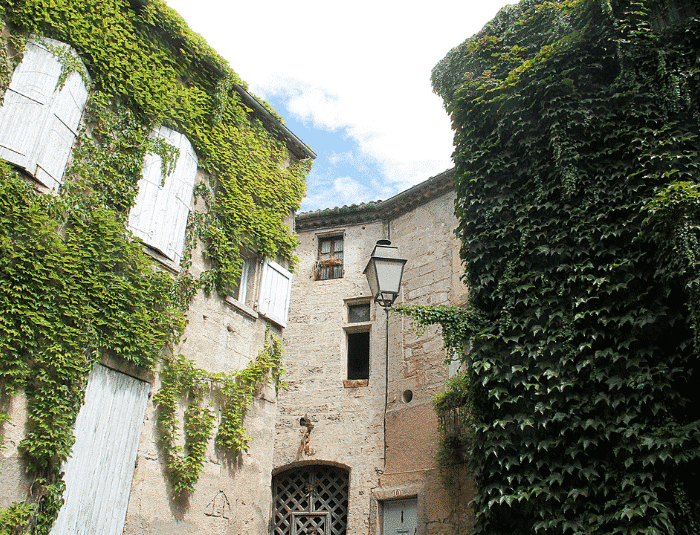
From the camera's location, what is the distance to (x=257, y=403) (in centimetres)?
870

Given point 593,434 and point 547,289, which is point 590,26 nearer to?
point 547,289

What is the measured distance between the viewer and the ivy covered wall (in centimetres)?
582

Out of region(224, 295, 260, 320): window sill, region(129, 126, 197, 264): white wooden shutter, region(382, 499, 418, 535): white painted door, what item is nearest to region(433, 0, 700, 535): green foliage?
region(224, 295, 260, 320): window sill

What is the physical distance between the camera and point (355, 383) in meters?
12.7

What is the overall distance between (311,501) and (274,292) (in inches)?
197

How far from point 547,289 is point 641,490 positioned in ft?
7.46

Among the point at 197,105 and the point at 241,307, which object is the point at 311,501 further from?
the point at 197,105

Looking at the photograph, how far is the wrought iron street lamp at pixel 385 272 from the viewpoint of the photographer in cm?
633

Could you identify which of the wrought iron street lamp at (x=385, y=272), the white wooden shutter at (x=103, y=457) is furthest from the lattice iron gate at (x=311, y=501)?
the wrought iron street lamp at (x=385, y=272)

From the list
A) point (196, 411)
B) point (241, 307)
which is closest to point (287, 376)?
point (241, 307)

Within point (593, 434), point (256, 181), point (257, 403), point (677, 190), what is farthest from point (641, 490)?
point (256, 181)

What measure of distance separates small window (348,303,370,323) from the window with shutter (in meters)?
7.97

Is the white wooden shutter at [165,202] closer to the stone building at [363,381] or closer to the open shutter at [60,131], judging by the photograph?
the open shutter at [60,131]

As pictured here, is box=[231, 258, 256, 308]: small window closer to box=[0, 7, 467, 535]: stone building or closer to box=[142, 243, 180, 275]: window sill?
box=[0, 7, 467, 535]: stone building
